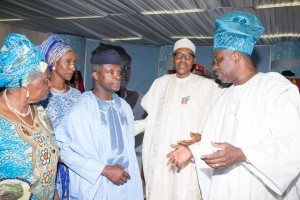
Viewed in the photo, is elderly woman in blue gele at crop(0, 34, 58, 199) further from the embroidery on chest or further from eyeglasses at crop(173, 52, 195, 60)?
eyeglasses at crop(173, 52, 195, 60)

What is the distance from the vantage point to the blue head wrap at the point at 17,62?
1979mm

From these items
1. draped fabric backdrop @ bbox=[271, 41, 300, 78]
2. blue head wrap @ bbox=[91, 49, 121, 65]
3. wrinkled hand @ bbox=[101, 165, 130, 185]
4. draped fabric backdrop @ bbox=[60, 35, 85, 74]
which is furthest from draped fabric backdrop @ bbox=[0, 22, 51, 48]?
draped fabric backdrop @ bbox=[271, 41, 300, 78]

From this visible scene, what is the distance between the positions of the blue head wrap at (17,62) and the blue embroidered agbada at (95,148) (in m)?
0.64

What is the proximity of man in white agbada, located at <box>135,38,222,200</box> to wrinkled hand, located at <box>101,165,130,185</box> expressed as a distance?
1.29m

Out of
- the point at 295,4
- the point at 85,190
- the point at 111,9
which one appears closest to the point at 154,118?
the point at 85,190

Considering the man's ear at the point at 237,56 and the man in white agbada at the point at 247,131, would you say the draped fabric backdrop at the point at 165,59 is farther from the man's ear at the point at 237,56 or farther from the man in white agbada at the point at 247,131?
the man's ear at the point at 237,56

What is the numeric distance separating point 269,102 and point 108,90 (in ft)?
4.78

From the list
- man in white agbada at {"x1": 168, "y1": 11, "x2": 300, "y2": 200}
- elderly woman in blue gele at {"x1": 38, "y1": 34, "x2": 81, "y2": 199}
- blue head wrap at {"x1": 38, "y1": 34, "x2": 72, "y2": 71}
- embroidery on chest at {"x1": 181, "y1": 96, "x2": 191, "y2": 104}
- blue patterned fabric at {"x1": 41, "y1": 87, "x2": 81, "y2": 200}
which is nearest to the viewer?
man in white agbada at {"x1": 168, "y1": 11, "x2": 300, "y2": 200}

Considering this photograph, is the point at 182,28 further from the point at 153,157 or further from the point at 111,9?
the point at 153,157

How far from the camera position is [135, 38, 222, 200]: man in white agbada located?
12.3ft

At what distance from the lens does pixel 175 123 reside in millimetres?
3865

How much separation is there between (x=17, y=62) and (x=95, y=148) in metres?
0.99

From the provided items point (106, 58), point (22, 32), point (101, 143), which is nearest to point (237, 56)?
point (106, 58)

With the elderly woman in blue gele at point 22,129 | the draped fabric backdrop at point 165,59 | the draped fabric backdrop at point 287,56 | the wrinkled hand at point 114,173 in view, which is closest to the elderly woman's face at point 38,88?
the elderly woman in blue gele at point 22,129
